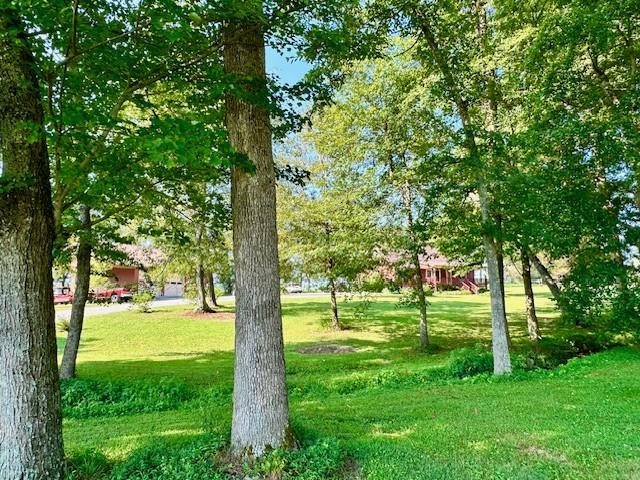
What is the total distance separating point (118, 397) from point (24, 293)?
533 cm

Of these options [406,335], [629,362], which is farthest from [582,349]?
[406,335]

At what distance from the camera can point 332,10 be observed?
451cm

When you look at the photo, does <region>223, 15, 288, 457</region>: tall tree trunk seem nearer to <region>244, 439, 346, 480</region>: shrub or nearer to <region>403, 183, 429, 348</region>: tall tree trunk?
<region>244, 439, 346, 480</region>: shrub

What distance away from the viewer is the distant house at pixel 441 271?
40.7ft

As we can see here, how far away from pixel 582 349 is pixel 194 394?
10134 mm

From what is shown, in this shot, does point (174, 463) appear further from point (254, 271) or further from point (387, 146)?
point (387, 146)

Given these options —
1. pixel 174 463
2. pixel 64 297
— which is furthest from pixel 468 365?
pixel 64 297

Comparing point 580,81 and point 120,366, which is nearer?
point 580,81

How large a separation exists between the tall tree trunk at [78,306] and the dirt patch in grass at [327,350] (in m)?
6.22

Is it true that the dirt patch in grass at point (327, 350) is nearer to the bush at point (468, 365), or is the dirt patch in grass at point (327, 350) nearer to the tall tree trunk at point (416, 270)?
the tall tree trunk at point (416, 270)

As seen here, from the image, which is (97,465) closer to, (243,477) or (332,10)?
(243,477)

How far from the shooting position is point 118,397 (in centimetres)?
765

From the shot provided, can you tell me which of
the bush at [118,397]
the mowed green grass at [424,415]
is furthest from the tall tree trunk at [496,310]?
the bush at [118,397]

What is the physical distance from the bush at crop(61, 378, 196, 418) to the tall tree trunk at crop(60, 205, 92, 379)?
2.09 feet
